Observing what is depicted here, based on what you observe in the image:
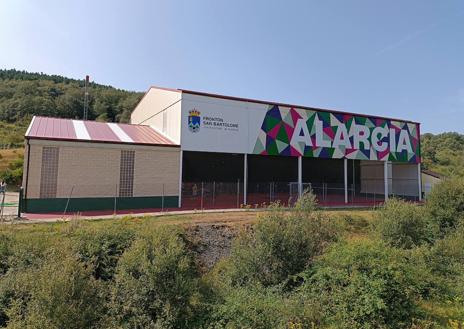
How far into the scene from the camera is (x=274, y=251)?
985 centimetres

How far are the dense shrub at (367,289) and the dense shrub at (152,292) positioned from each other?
3.60 m

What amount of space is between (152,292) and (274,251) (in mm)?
4011

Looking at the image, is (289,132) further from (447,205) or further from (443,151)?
(443,151)

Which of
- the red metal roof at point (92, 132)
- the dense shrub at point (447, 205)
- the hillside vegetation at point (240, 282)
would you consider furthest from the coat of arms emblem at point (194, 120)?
the dense shrub at point (447, 205)

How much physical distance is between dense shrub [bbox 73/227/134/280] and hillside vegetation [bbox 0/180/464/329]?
0.03 m

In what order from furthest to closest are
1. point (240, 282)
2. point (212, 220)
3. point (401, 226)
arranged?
point (212, 220) < point (401, 226) < point (240, 282)

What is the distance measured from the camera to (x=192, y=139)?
22812mm

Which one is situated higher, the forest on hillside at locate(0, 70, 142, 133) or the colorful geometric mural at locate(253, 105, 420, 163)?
the forest on hillside at locate(0, 70, 142, 133)

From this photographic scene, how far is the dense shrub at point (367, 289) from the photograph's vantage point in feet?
23.8

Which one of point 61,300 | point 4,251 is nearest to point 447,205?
point 61,300

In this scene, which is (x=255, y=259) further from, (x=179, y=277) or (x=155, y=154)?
(x=155, y=154)

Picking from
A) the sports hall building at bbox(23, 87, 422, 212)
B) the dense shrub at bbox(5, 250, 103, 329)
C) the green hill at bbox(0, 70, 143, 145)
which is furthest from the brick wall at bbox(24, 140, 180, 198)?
the green hill at bbox(0, 70, 143, 145)

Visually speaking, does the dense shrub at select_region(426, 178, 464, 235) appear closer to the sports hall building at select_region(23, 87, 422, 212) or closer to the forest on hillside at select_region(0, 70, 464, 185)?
the sports hall building at select_region(23, 87, 422, 212)

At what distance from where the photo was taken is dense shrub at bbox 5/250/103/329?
6094 mm
